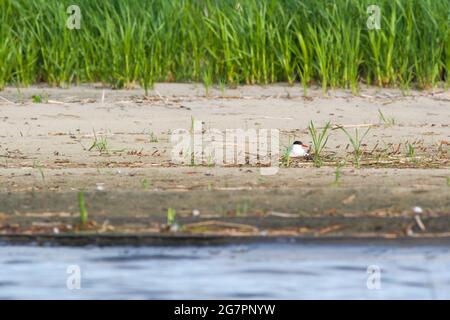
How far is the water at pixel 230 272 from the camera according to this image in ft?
20.9

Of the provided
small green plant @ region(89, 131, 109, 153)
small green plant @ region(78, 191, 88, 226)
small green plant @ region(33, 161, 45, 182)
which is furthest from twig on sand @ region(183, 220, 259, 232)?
small green plant @ region(89, 131, 109, 153)

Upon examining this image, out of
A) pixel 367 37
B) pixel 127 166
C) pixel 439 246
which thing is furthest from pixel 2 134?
pixel 439 246

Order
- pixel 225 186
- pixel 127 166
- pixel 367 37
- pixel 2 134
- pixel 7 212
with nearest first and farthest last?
pixel 7 212
pixel 225 186
pixel 127 166
pixel 2 134
pixel 367 37

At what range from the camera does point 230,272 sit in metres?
6.63

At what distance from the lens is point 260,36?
11.6 m

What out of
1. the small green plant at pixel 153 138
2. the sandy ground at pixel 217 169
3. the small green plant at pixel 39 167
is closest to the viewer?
the sandy ground at pixel 217 169

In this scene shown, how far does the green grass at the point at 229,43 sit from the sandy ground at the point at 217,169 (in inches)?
8.8

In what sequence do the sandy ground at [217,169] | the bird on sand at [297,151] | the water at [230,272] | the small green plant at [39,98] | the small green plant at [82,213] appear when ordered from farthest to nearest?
the small green plant at [39,98] < the bird on sand at [297,151] < the sandy ground at [217,169] < the small green plant at [82,213] < the water at [230,272]

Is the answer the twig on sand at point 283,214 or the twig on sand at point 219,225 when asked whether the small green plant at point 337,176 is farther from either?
the twig on sand at point 219,225

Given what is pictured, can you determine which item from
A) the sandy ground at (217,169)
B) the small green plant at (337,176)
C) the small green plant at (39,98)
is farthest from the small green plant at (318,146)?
the small green plant at (39,98)

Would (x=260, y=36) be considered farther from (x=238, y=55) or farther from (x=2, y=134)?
(x=2, y=134)

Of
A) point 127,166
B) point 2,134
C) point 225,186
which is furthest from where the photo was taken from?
point 2,134

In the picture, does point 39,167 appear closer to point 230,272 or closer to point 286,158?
point 286,158

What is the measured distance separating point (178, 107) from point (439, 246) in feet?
14.1
